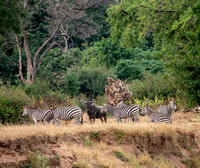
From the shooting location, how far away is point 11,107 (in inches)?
822

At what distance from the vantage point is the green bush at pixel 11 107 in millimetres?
20359

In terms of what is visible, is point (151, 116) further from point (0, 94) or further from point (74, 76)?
point (74, 76)

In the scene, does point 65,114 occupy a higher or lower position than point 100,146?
higher

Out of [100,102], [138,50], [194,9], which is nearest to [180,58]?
[194,9]

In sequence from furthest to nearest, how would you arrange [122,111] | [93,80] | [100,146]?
[93,80] → [122,111] → [100,146]

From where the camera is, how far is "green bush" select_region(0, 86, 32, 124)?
20359 millimetres

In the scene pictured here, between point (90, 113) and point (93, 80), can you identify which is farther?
point (93, 80)

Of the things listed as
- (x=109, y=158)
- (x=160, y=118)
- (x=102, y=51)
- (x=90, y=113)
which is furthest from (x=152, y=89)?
(x=102, y=51)

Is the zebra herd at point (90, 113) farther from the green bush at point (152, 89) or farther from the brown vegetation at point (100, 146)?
the green bush at point (152, 89)

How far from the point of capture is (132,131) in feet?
49.8

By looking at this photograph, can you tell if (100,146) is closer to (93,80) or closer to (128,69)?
(93,80)

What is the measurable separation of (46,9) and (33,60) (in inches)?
288

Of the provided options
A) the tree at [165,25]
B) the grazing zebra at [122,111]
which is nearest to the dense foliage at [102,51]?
the tree at [165,25]

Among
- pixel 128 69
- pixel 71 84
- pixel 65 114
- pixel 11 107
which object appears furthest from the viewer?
pixel 128 69
